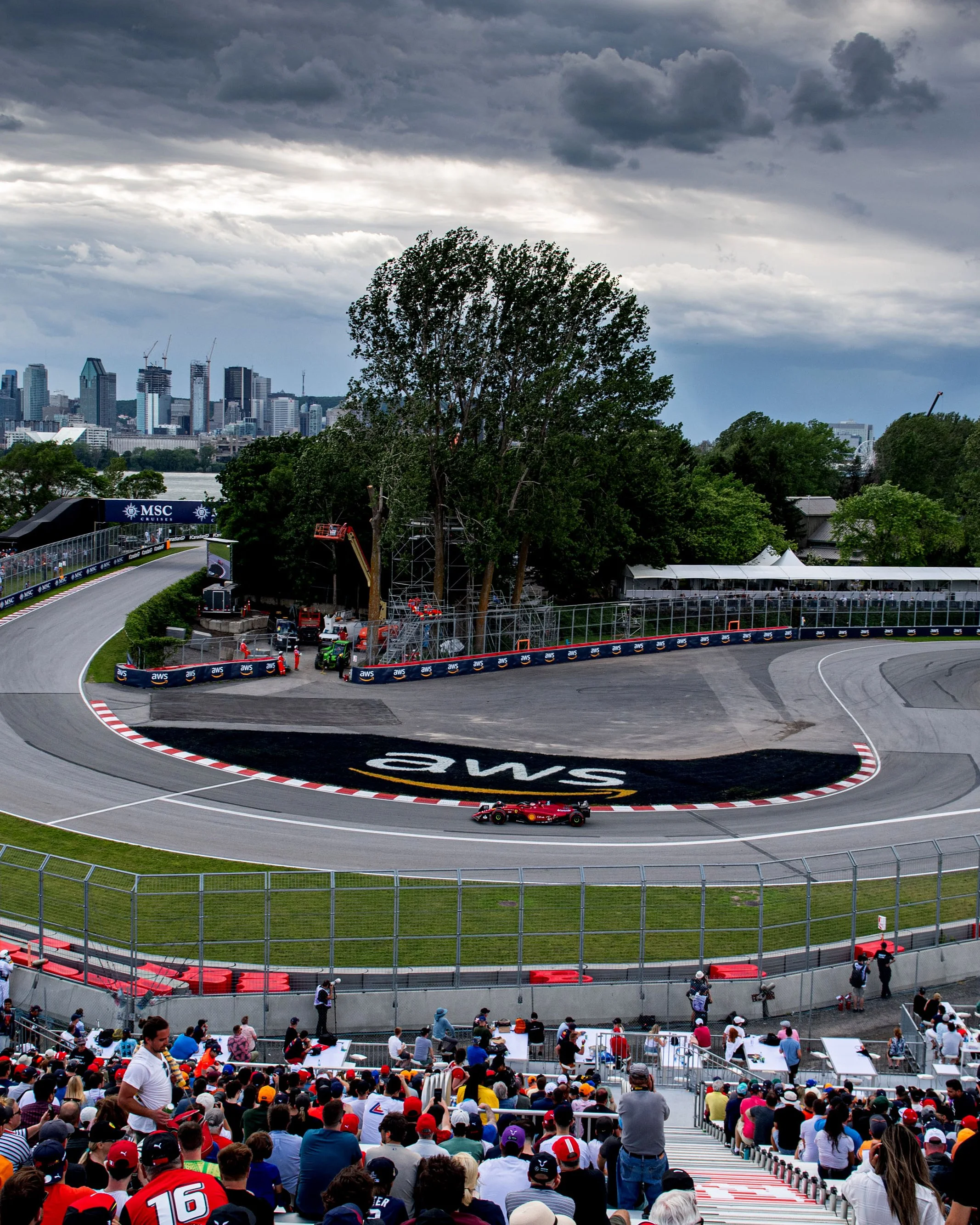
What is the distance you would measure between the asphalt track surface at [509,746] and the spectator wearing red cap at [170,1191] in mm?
13646

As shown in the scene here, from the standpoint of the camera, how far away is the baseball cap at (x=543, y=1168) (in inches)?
287

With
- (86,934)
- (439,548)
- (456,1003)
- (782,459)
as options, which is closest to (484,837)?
(456,1003)

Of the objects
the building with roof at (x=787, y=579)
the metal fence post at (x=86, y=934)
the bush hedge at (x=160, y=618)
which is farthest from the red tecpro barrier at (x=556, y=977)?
the building with roof at (x=787, y=579)

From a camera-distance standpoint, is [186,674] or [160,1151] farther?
[186,674]

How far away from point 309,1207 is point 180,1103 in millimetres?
3530

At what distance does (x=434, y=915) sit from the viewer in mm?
20812

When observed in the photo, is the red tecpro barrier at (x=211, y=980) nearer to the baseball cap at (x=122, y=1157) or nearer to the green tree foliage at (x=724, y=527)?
the baseball cap at (x=122, y=1157)

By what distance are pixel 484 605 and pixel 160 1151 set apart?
50676 mm

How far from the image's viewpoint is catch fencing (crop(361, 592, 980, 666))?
53.4 m

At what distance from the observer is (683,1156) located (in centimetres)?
1154

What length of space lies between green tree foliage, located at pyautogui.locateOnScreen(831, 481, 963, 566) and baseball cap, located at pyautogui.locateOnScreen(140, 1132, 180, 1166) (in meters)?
85.7

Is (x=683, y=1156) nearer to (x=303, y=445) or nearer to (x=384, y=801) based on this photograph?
(x=384, y=801)

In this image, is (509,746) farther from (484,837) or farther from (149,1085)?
(149,1085)

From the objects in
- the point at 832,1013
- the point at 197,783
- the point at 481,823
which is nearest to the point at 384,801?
the point at 481,823
